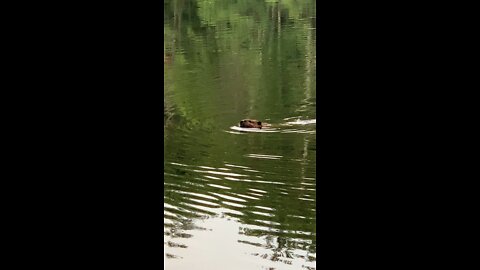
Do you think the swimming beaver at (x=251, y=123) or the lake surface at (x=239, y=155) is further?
the swimming beaver at (x=251, y=123)

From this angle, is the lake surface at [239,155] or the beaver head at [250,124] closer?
the lake surface at [239,155]

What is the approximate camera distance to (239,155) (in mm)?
5555

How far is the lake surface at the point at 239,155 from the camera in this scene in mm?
3650

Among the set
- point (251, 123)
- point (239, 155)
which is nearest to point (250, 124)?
point (251, 123)

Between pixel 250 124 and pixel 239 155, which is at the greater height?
pixel 250 124

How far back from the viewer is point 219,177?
4.87 metres

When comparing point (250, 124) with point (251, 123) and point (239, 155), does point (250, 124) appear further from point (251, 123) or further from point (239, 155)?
point (239, 155)

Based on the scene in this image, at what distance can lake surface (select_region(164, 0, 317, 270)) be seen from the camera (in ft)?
12.0

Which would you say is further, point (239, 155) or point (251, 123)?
point (251, 123)

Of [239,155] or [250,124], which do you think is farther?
[250,124]

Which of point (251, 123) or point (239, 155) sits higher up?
point (251, 123)

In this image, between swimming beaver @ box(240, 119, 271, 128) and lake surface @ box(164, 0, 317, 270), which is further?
swimming beaver @ box(240, 119, 271, 128)

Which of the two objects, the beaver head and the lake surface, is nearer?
the lake surface
